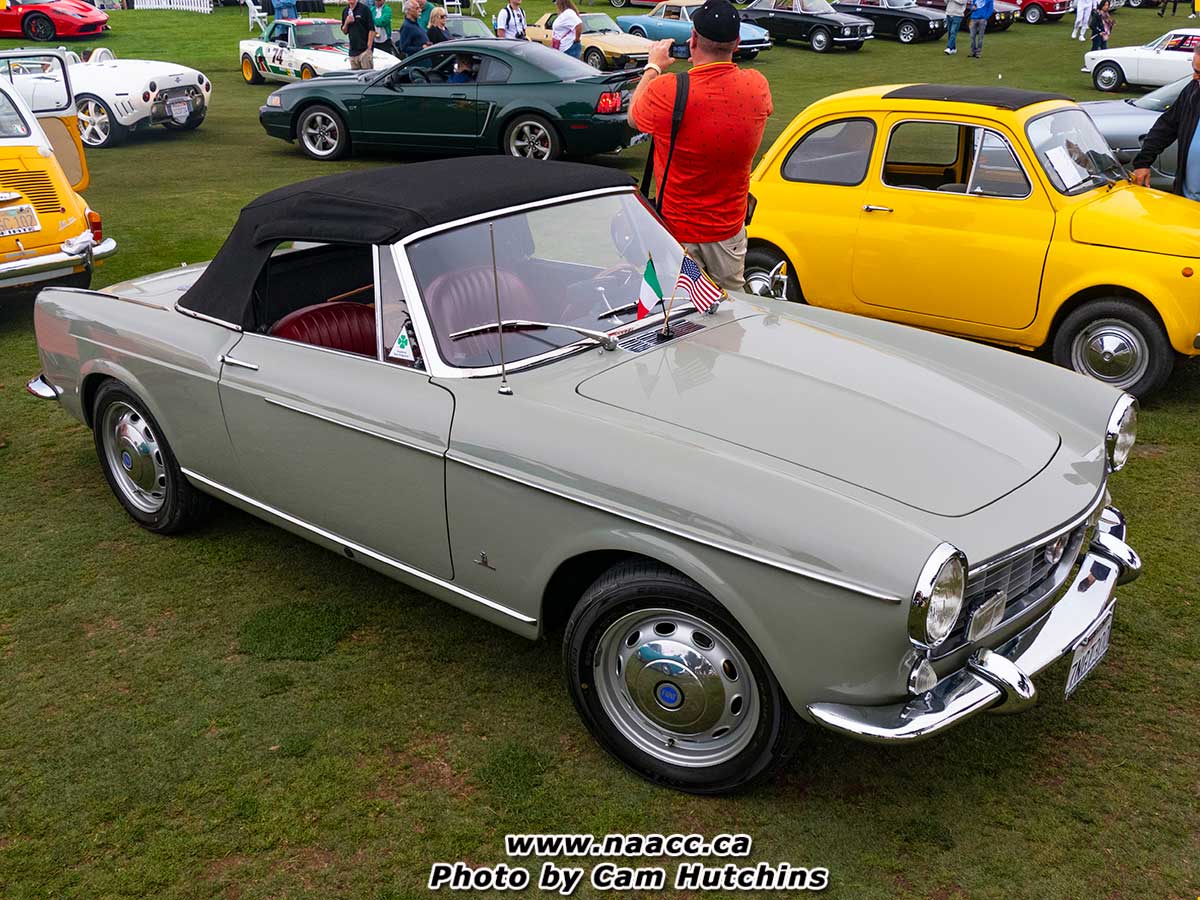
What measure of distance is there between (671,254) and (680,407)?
43.9 inches

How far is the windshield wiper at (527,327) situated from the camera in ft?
12.3

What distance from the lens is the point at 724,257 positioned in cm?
539

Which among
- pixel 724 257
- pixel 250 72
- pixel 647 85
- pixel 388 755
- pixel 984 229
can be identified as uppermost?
pixel 647 85

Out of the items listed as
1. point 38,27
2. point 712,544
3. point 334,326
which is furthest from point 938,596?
point 38,27

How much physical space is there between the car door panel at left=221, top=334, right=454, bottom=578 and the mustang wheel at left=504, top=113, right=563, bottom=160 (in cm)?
883

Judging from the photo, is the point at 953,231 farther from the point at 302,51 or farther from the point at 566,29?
the point at 302,51

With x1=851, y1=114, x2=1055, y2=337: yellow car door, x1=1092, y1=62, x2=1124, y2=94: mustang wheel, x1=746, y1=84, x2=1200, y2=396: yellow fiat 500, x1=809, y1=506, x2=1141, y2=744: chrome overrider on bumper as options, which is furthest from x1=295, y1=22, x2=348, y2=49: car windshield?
x1=809, y1=506, x2=1141, y2=744: chrome overrider on bumper

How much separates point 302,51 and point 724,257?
51.3 ft

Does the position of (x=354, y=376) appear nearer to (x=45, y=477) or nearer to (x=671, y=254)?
(x=671, y=254)

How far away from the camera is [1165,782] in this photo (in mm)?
3342

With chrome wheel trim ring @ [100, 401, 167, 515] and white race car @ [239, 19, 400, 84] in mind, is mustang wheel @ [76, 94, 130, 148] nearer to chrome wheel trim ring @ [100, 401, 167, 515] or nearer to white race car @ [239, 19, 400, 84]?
white race car @ [239, 19, 400, 84]

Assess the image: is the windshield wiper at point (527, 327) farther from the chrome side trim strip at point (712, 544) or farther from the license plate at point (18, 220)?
the license plate at point (18, 220)

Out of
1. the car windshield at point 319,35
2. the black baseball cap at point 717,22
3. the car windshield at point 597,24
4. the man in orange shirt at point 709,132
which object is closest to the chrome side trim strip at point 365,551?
the man in orange shirt at point 709,132

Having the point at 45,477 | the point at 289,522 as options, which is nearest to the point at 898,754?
the point at 289,522
